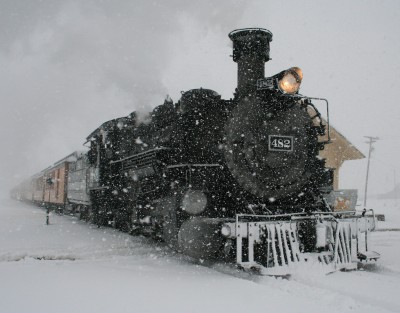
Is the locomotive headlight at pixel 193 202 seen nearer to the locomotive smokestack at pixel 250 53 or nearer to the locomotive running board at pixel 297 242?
the locomotive running board at pixel 297 242

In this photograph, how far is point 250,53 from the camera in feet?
21.2

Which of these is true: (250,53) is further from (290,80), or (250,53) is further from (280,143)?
(280,143)

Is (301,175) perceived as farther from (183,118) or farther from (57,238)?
(57,238)

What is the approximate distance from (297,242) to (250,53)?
3.07 meters

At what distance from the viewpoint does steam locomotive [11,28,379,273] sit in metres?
5.45

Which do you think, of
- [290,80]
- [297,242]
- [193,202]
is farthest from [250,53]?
[297,242]

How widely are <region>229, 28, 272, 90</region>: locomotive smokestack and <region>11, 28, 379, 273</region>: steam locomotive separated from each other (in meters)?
0.02

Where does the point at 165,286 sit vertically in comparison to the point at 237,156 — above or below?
below

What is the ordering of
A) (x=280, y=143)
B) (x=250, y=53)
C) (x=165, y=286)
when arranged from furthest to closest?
(x=250, y=53), (x=280, y=143), (x=165, y=286)

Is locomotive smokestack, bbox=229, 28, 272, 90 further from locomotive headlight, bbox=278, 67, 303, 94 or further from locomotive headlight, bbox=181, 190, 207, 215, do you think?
locomotive headlight, bbox=181, 190, 207, 215

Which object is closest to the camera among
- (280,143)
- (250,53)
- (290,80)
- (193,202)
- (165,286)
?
(165,286)

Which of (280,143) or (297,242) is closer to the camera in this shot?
(297,242)

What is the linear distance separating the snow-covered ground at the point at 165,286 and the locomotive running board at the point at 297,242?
0.18 metres

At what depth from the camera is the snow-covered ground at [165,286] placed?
3.77 meters
